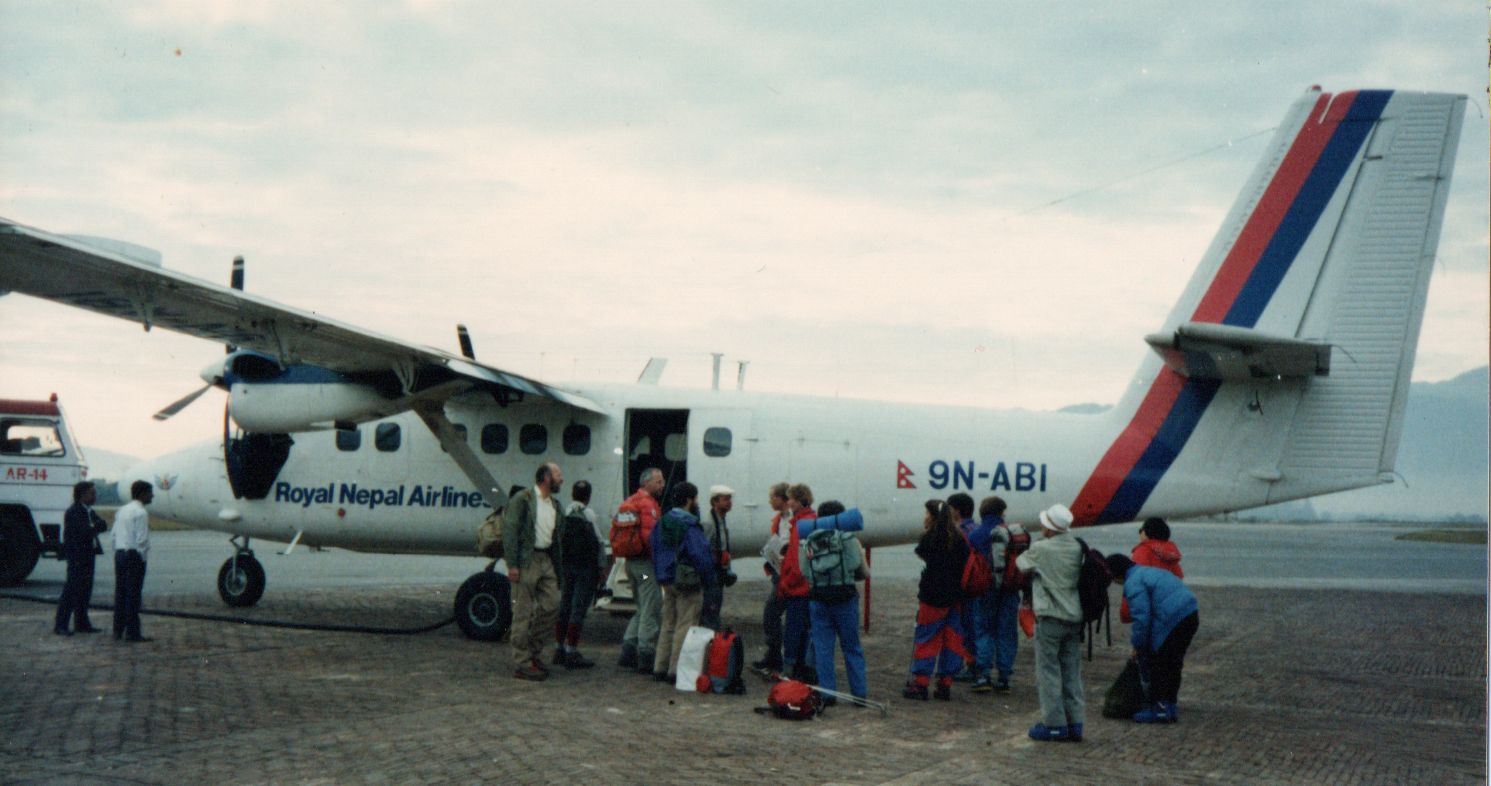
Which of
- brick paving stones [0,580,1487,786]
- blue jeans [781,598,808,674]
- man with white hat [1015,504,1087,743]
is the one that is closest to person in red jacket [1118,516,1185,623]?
man with white hat [1015,504,1087,743]

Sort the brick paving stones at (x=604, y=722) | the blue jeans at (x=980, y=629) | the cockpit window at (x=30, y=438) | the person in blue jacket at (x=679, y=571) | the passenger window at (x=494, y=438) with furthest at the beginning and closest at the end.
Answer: the cockpit window at (x=30, y=438) < the passenger window at (x=494, y=438) < the blue jeans at (x=980, y=629) < the person in blue jacket at (x=679, y=571) < the brick paving stones at (x=604, y=722)

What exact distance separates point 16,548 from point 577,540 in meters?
12.7

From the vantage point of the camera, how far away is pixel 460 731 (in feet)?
26.4

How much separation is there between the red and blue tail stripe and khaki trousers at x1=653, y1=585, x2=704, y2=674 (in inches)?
193

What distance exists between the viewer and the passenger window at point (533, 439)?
1409 cm

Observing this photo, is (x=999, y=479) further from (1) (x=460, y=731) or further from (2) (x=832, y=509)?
(1) (x=460, y=731)

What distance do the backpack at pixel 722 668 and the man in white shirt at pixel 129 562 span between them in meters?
6.21

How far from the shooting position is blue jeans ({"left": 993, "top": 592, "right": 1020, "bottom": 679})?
35.3 feet

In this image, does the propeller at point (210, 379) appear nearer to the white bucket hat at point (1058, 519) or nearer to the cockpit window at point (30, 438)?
the cockpit window at point (30, 438)

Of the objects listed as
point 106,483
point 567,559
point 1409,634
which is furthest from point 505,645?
point 1409,634

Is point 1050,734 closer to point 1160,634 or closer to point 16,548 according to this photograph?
point 1160,634

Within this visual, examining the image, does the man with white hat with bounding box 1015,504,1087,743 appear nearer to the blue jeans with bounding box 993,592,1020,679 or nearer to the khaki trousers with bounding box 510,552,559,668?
the blue jeans with bounding box 993,592,1020,679

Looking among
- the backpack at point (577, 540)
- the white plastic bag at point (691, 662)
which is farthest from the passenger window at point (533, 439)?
the white plastic bag at point (691, 662)

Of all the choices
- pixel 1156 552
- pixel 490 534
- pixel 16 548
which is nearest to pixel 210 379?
pixel 490 534
